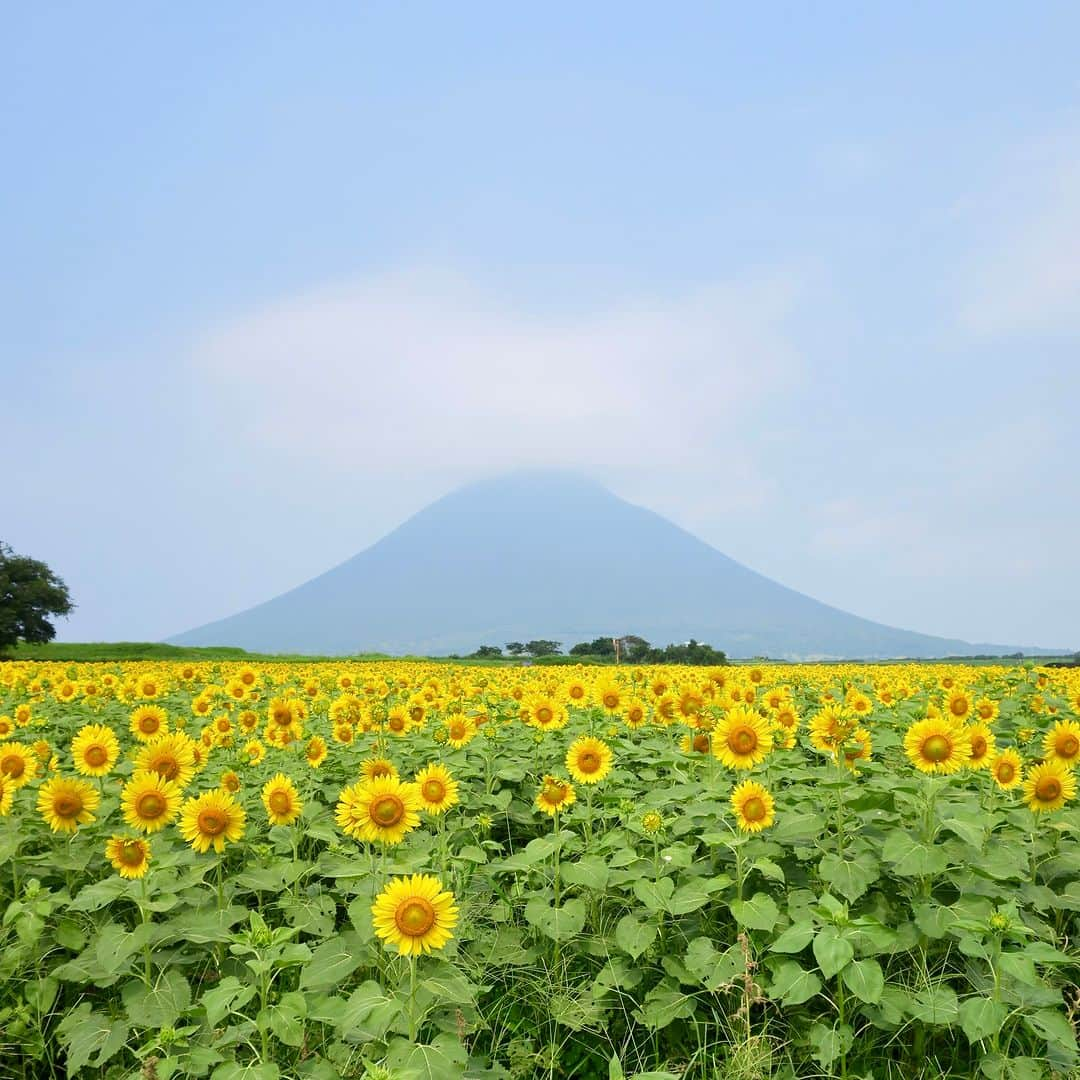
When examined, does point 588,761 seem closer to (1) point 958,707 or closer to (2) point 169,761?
(2) point 169,761

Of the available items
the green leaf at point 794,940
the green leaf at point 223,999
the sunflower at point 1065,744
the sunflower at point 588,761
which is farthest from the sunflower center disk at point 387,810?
the sunflower at point 1065,744

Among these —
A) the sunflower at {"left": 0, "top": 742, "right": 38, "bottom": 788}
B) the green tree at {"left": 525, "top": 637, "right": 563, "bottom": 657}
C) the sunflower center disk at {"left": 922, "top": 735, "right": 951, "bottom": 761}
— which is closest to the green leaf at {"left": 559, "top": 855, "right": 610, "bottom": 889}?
the sunflower center disk at {"left": 922, "top": 735, "right": 951, "bottom": 761}

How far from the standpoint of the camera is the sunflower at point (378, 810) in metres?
3.99

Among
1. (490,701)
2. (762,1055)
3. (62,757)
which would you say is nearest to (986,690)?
(490,701)

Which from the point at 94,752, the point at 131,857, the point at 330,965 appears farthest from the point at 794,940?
the point at 94,752

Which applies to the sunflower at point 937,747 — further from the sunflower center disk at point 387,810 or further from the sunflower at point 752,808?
the sunflower center disk at point 387,810

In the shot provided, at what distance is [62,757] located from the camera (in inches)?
287

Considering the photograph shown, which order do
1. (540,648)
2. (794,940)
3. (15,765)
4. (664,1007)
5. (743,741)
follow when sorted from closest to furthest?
1. (794,940)
2. (664,1007)
3. (743,741)
4. (15,765)
5. (540,648)

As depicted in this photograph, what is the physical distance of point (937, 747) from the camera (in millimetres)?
4602

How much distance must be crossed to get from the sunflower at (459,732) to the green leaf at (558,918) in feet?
7.08

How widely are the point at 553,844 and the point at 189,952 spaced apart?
2.24 m

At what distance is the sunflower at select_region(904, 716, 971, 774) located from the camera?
4586mm

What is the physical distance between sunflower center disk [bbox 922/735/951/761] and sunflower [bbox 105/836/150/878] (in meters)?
4.06

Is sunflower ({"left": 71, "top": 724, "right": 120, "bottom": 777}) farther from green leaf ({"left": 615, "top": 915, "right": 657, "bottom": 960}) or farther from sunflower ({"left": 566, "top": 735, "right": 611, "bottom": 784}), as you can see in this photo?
green leaf ({"left": 615, "top": 915, "right": 657, "bottom": 960})
